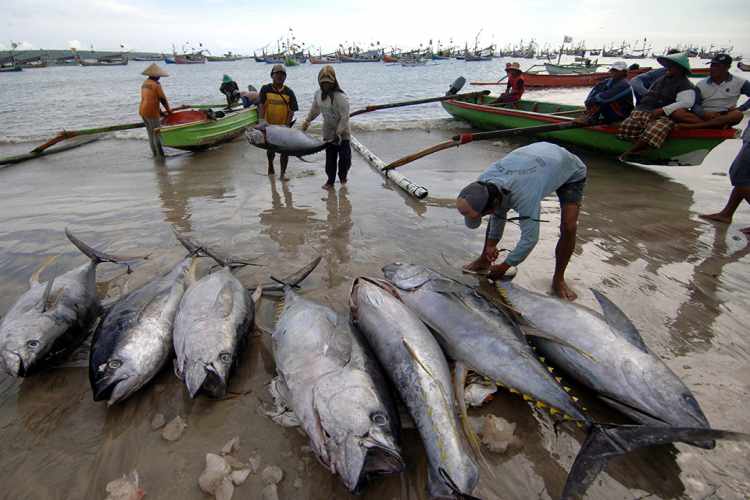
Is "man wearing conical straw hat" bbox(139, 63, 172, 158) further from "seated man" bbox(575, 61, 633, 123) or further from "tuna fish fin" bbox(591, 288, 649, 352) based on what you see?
"tuna fish fin" bbox(591, 288, 649, 352)

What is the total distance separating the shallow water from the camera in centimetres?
235

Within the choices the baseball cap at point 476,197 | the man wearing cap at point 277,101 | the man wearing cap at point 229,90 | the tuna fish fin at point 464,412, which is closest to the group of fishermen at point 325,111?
the man wearing cap at point 277,101

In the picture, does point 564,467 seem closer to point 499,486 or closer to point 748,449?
point 499,486

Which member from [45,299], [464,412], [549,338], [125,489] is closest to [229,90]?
[45,299]

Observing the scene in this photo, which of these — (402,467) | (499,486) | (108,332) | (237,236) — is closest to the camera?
(402,467)

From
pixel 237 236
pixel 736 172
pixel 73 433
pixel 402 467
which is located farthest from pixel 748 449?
pixel 237 236

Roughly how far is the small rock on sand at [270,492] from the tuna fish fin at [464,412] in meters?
1.17

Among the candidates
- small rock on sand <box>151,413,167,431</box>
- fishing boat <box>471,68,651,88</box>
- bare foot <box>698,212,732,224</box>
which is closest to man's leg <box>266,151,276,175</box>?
small rock on sand <box>151,413,167,431</box>

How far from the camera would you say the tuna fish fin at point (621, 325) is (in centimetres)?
300

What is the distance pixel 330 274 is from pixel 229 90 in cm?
1301

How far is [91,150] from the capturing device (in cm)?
1262

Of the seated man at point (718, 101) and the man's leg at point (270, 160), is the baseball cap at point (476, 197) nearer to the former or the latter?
the man's leg at point (270, 160)

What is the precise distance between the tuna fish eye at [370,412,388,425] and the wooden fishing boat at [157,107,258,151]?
1056 centimetres

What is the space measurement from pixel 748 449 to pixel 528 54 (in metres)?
189
